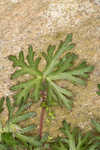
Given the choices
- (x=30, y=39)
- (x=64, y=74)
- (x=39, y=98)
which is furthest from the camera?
(x=30, y=39)

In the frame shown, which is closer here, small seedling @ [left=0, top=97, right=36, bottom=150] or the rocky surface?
small seedling @ [left=0, top=97, right=36, bottom=150]

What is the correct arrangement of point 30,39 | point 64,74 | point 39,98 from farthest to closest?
point 30,39 < point 39,98 < point 64,74

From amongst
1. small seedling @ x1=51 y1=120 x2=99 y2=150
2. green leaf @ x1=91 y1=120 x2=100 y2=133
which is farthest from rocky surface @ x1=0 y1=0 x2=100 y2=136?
green leaf @ x1=91 y1=120 x2=100 y2=133

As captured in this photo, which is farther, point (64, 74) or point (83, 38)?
point (83, 38)

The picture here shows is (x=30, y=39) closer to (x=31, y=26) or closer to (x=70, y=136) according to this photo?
(x=31, y=26)

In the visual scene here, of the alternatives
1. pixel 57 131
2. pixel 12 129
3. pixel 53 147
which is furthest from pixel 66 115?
pixel 12 129

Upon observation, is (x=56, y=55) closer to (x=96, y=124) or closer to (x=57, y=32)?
(x=57, y=32)

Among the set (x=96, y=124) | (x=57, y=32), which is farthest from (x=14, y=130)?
(x=57, y=32)

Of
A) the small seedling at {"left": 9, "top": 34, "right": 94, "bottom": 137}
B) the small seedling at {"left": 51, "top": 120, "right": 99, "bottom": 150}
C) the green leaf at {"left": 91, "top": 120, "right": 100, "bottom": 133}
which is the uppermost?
the small seedling at {"left": 9, "top": 34, "right": 94, "bottom": 137}

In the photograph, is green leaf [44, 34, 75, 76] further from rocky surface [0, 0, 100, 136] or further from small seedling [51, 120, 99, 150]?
small seedling [51, 120, 99, 150]
